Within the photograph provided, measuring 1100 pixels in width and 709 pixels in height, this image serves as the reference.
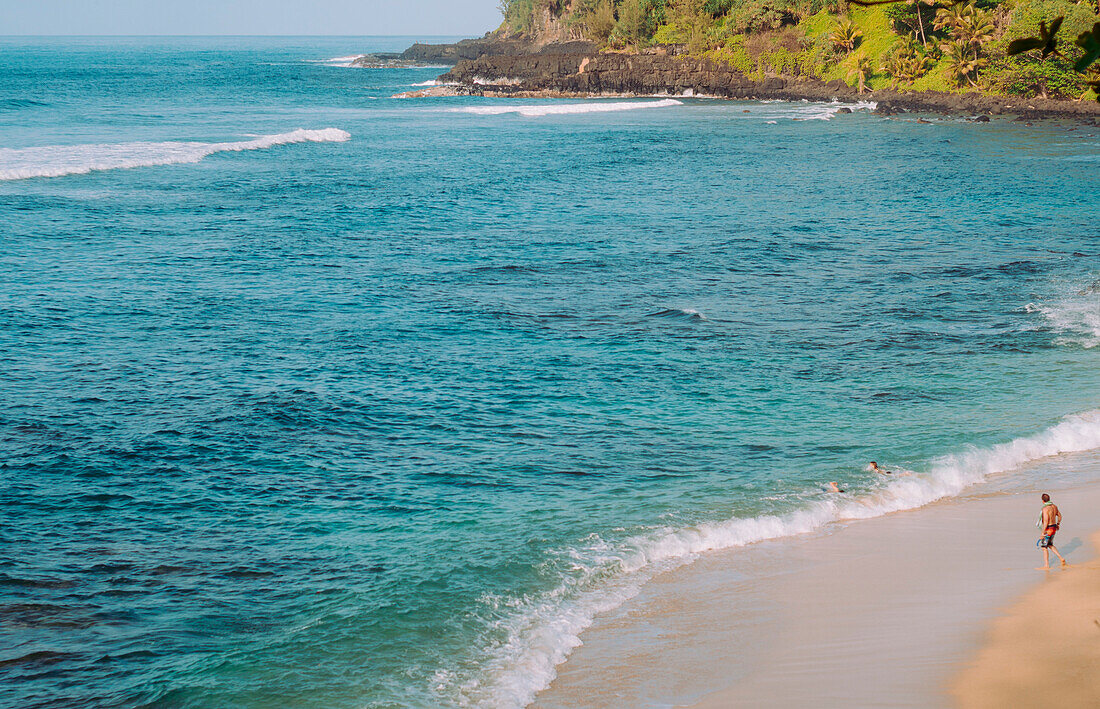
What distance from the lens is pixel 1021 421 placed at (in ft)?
52.6

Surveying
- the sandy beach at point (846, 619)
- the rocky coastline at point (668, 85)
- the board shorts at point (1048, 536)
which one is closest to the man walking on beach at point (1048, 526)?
the board shorts at point (1048, 536)

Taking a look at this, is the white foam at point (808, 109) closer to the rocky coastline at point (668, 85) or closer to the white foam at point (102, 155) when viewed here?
the rocky coastline at point (668, 85)

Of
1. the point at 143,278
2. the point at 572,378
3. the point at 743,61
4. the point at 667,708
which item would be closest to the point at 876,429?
the point at 572,378

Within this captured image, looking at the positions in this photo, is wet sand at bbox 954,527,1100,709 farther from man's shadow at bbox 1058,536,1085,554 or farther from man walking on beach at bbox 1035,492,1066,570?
man's shadow at bbox 1058,536,1085,554

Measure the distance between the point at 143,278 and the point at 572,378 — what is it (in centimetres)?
1354

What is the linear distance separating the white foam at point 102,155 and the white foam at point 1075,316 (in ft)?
128

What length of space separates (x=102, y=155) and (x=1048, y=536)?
1859 inches

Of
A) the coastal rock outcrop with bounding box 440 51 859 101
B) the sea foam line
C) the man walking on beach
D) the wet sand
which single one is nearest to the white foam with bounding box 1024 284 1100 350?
the sea foam line

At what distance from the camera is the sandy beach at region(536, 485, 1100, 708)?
359 inches

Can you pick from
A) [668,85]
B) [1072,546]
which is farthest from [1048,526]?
[668,85]

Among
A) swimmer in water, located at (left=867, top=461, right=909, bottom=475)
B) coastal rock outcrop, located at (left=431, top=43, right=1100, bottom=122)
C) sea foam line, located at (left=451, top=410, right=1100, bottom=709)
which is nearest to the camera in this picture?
sea foam line, located at (left=451, top=410, right=1100, bottom=709)

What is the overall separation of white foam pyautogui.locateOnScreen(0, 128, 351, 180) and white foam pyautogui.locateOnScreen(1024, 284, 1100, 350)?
128 feet

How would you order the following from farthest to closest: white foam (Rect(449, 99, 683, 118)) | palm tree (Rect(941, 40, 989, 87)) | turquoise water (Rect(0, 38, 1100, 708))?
white foam (Rect(449, 99, 683, 118)) → palm tree (Rect(941, 40, 989, 87)) → turquoise water (Rect(0, 38, 1100, 708))

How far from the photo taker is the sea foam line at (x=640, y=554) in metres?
9.52
